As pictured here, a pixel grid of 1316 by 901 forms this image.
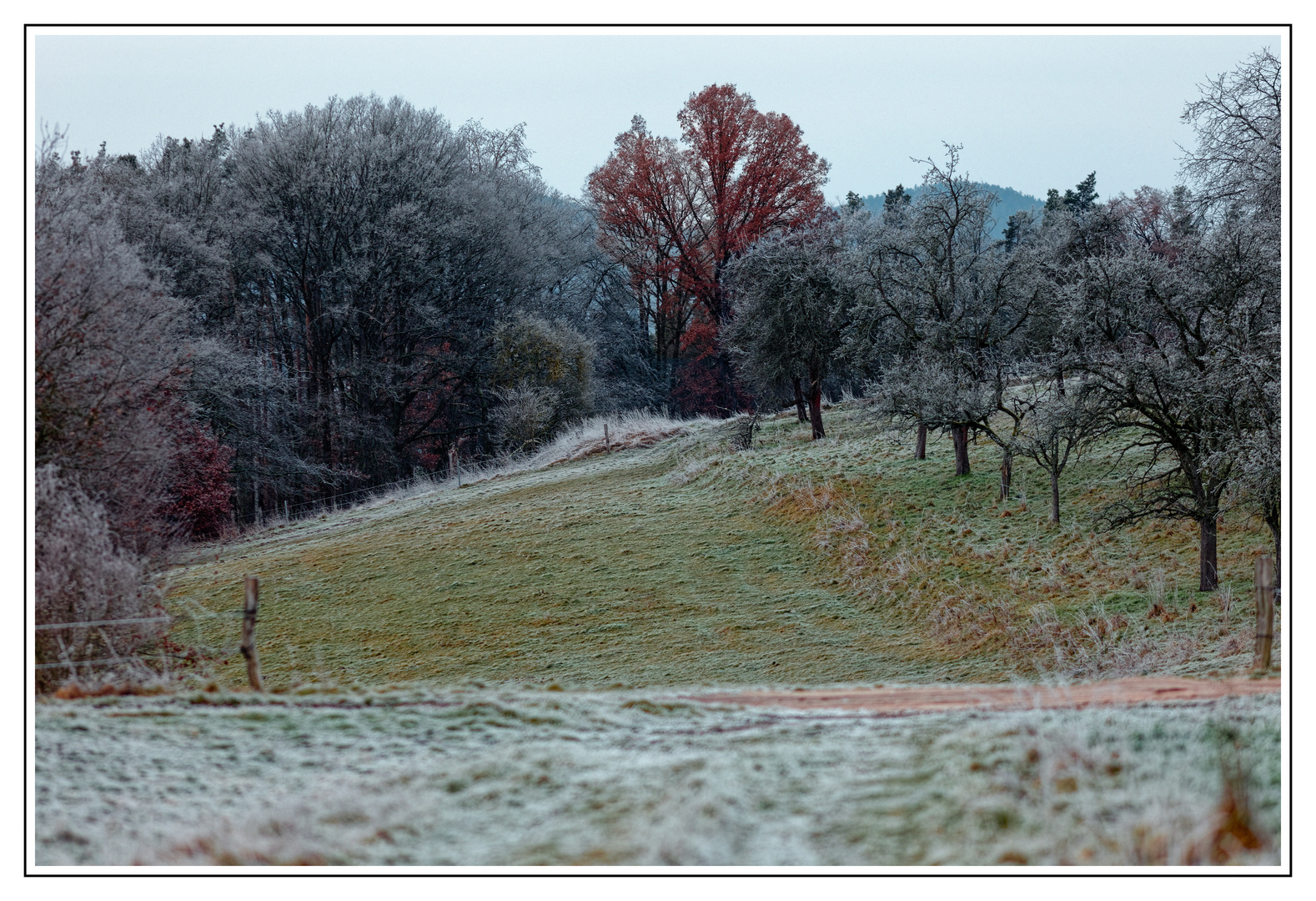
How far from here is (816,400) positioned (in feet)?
95.5

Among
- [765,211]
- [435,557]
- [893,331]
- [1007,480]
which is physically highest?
[765,211]

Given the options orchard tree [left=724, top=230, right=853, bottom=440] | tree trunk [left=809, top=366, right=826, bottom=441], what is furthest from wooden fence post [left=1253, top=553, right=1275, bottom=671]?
tree trunk [left=809, top=366, right=826, bottom=441]

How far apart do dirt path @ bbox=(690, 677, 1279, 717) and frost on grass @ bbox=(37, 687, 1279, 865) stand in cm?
51

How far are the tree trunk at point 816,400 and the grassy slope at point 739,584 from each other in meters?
3.16

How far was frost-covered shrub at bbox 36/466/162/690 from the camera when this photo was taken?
8922mm

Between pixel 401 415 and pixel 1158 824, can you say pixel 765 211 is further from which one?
pixel 1158 824

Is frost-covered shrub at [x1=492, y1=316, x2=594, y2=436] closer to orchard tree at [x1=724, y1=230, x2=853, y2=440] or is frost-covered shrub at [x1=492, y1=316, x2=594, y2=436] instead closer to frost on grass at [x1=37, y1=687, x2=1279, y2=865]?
orchard tree at [x1=724, y1=230, x2=853, y2=440]

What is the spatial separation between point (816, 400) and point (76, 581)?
22.9 meters

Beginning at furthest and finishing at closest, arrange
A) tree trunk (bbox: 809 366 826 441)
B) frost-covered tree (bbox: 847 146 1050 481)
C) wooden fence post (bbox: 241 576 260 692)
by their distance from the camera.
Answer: tree trunk (bbox: 809 366 826 441), frost-covered tree (bbox: 847 146 1050 481), wooden fence post (bbox: 241 576 260 692)

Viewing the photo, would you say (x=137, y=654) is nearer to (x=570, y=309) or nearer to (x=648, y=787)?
(x=648, y=787)

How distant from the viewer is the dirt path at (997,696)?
7051mm
